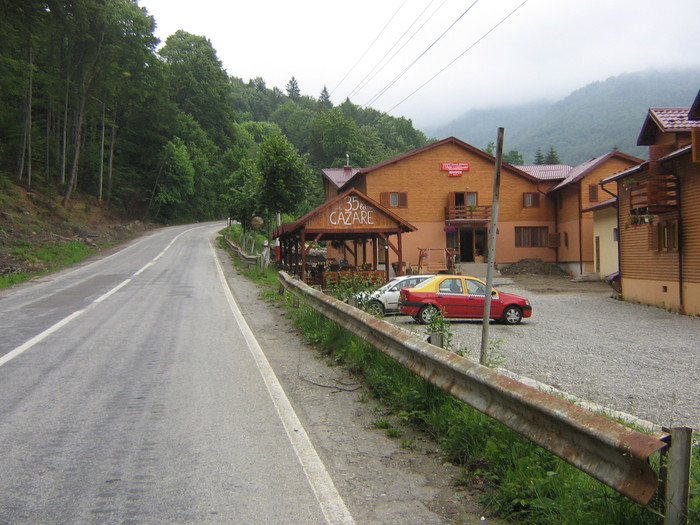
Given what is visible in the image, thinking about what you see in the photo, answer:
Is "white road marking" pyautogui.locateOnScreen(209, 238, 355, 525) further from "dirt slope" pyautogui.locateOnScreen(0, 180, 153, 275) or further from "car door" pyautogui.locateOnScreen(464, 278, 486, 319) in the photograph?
"dirt slope" pyautogui.locateOnScreen(0, 180, 153, 275)

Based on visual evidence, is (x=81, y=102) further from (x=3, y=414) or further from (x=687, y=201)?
(x=3, y=414)

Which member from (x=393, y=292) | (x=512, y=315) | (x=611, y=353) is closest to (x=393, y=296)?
(x=393, y=292)

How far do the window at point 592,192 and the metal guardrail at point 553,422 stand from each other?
117 ft

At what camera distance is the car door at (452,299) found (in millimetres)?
16484

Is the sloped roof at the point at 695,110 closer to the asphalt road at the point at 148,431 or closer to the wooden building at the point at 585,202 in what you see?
the asphalt road at the point at 148,431

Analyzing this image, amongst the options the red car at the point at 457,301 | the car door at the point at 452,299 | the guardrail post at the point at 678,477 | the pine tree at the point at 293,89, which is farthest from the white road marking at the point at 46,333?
the pine tree at the point at 293,89

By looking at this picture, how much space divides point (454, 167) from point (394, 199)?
5079 mm

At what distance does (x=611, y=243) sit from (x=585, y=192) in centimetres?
854

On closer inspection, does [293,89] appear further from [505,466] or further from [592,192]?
[505,466]

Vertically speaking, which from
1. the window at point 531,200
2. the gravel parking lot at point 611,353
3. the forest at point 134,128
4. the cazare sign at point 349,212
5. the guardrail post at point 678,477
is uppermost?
the forest at point 134,128

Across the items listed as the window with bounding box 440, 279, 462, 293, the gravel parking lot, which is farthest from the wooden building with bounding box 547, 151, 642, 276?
the window with bounding box 440, 279, 462, 293

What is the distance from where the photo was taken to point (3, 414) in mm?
5602

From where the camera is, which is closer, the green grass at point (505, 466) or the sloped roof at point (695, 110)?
the green grass at point (505, 466)

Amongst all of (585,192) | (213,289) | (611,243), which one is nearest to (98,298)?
(213,289)
